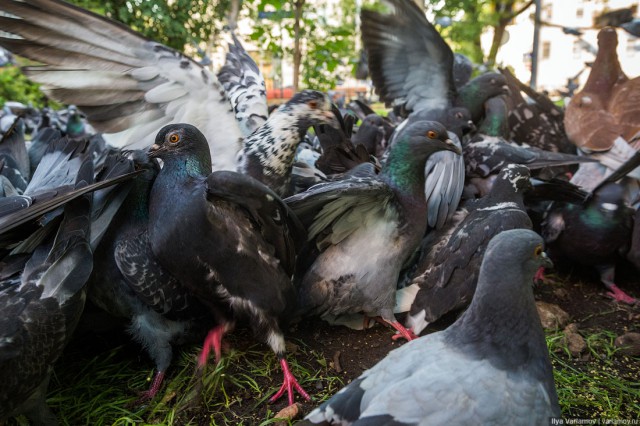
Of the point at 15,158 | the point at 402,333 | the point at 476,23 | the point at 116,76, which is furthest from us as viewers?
the point at 476,23

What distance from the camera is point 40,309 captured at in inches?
69.9

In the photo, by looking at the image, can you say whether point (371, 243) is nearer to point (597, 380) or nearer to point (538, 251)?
point (538, 251)

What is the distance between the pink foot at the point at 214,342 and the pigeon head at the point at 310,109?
140cm

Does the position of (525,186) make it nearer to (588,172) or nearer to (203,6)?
(588,172)

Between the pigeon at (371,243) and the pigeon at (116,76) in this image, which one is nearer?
the pigeon at (116,76)

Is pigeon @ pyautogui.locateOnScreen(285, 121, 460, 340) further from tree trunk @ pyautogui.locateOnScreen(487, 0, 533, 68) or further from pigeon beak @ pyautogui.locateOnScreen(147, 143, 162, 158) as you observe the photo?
tree trunk @ pyautogui.locateOnScreen(487, 0, 533, 68)

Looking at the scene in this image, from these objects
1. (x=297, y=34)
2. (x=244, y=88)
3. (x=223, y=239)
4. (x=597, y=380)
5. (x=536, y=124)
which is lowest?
(x=597, y=380)

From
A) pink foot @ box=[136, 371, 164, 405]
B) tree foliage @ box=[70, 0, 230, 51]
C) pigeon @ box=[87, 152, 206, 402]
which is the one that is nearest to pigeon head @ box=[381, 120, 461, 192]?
pigeon @ box=[87, 152, 206, 402]

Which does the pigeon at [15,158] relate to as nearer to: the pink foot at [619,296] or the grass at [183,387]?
the grass at [183,387]

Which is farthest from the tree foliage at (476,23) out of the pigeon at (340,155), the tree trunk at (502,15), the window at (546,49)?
the window at (546,49)

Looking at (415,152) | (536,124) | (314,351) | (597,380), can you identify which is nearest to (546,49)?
(536,124)

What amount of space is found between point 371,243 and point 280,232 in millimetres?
598

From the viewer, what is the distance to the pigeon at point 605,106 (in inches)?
152

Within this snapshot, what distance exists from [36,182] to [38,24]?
0.88 m
